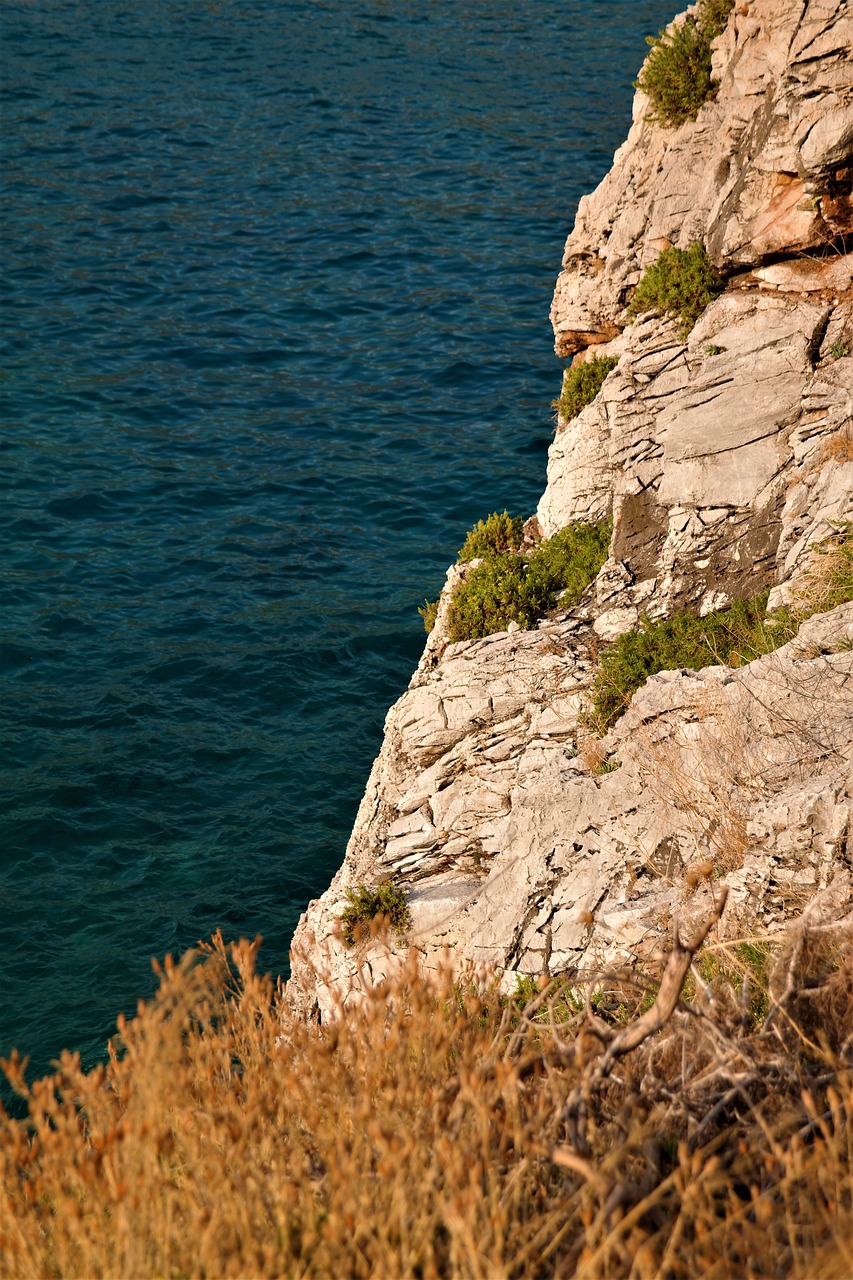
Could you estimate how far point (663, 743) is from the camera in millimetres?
9953

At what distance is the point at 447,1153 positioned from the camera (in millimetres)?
4820

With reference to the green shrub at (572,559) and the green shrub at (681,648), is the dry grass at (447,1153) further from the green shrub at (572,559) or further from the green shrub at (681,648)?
the green shrub at (572,559)

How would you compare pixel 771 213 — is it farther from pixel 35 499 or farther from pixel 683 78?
pixel 35 499

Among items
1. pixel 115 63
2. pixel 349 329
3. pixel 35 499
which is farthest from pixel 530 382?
pixel 115 63

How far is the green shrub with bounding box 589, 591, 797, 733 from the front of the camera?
11078mm

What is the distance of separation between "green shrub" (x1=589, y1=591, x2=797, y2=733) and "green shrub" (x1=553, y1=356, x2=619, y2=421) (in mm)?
4486

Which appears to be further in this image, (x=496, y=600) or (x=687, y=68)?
(x=687, y=68)

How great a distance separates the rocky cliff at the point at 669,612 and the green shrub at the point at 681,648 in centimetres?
31

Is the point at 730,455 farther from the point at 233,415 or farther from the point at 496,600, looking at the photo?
the point at 233,415

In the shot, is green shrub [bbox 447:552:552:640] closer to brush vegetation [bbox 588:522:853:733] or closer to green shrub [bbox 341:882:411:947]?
brush vegetation [bbox 588:522:853:733]

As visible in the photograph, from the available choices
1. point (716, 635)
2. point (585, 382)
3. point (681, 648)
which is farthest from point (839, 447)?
point (585, 382)

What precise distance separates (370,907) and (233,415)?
16691 millimetres

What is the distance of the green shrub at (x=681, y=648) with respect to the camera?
11.1 metres

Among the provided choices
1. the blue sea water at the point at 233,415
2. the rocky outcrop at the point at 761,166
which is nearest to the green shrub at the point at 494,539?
the rocky outcrop at the point at 761,166
